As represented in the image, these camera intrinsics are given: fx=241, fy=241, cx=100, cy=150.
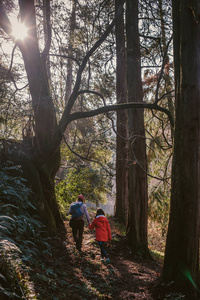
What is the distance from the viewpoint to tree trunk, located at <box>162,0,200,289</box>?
4.34m

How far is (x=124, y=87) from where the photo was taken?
12312mm

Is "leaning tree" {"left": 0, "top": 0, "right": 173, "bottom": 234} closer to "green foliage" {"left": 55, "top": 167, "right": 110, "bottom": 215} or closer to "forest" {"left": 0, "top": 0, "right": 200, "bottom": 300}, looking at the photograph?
"forest" {"left": 0, "top": 0, "right": 200, "bottom": 300}

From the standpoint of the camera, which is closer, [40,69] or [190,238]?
[190,238]

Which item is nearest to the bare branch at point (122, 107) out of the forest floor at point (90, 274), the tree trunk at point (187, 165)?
the tree trunk at point (187, 165)

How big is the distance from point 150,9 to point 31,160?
6540 millimetres

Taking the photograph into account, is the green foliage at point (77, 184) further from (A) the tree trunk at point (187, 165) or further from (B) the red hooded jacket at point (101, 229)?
(A) the tree trunk at point (187, 165)

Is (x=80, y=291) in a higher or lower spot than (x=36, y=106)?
lower

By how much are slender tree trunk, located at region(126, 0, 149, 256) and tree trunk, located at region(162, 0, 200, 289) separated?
11.4ft

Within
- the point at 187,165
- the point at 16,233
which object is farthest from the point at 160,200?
the point at 16,233

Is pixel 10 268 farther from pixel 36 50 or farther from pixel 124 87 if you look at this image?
pixel 124 87

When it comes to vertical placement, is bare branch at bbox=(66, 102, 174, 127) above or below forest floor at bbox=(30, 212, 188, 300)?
above

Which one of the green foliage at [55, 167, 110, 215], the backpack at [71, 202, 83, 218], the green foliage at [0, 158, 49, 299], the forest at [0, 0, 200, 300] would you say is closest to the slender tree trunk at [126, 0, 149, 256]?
the forest at [0, 0, 200, 300]

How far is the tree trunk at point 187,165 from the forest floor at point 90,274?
0.59m

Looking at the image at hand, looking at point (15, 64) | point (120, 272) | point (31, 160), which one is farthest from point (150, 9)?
point (120, 272)
